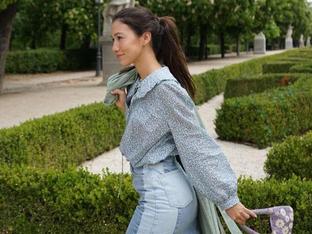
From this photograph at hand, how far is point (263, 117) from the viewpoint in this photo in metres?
9.21

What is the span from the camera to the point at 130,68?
2.46 m

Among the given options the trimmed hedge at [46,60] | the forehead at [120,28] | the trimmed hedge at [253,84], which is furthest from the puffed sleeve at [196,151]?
the trimmed hedge at [46,60]

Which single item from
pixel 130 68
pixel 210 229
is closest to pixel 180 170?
pixel 210 229

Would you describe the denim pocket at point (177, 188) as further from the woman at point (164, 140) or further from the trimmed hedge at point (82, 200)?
the trimmed hedge at point (82, 200)

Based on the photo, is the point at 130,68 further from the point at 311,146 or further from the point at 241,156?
the point at 241,156

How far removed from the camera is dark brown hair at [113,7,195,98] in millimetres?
2273

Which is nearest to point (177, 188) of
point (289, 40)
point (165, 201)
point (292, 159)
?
point (165, 201)

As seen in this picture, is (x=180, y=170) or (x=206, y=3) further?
(x=206, y=3)

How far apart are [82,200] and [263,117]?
5.71 m

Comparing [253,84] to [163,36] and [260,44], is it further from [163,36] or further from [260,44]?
[260,44]

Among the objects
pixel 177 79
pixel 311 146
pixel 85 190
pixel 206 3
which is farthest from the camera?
pixel 206 3

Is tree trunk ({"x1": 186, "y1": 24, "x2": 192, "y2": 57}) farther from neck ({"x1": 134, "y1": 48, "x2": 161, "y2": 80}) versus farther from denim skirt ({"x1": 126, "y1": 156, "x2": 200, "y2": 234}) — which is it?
denim skirt ({"x1": 126, "y1": 156, "x2": 200, "y2": 234})

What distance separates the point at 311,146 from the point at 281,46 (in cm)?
6334

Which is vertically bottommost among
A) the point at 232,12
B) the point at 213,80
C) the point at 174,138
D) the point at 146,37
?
the point at 213,80
